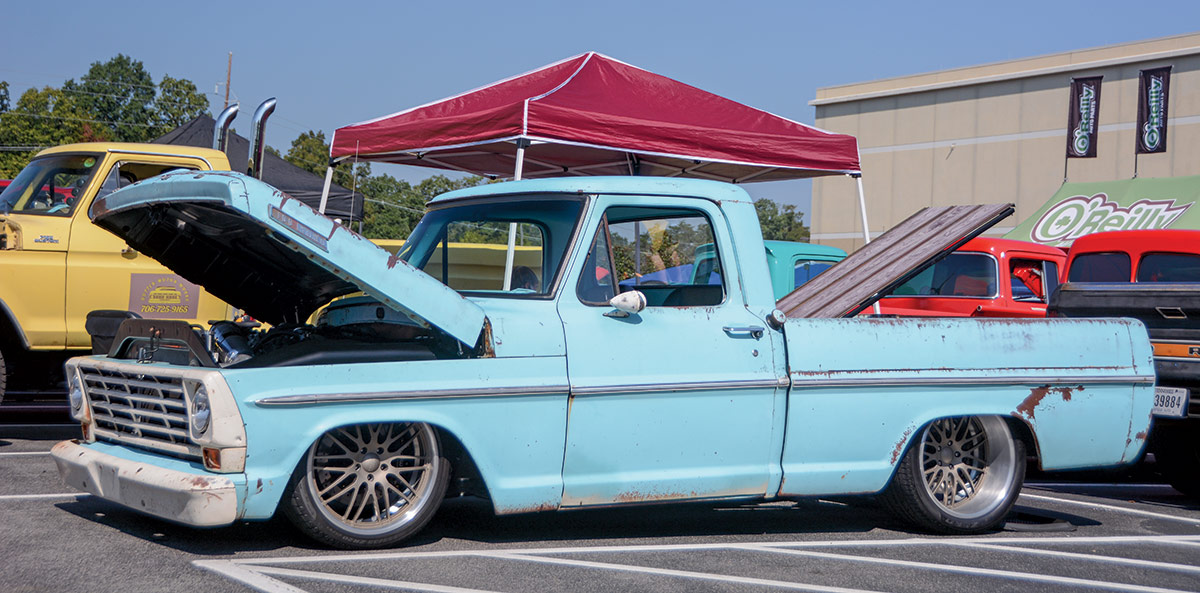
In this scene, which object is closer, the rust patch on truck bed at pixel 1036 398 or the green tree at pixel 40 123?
the rust patch on truck bed at pixel 1036 398

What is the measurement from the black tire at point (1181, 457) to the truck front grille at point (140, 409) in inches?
244

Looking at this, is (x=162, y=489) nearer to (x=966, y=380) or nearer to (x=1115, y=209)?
(x=966, y=380)

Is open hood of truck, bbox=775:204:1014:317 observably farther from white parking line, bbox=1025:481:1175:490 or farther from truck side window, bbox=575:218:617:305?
white parking line, bbox=1025:481:1175:490

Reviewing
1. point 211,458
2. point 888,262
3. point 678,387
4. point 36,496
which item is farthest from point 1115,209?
point 211,458

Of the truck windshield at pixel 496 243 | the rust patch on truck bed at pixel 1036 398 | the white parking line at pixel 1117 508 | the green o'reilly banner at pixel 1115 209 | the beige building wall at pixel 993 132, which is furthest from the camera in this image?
the beige building wall at pixel 993 132

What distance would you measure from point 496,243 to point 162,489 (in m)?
Answer: 2.11

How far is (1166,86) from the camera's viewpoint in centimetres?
3247

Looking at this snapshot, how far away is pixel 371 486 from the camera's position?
15.4ft

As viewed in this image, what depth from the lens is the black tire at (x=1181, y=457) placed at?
737 cm

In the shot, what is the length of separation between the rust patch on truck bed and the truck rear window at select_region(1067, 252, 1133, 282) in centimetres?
366

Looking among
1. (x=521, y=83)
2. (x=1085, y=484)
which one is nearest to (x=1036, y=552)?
(x=1085, y=484)

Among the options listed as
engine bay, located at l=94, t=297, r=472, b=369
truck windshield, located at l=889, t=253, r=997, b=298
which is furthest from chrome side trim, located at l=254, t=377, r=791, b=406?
truck windshield, located at l=889, t=253, r=997, b=298

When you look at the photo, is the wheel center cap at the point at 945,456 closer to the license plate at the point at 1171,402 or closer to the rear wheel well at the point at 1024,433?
the rear wheel well at the point at 1024,433

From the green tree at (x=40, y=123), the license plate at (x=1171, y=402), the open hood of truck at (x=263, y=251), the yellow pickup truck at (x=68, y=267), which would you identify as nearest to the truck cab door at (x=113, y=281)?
the yellow pickup truck at (x=68, y=267)
